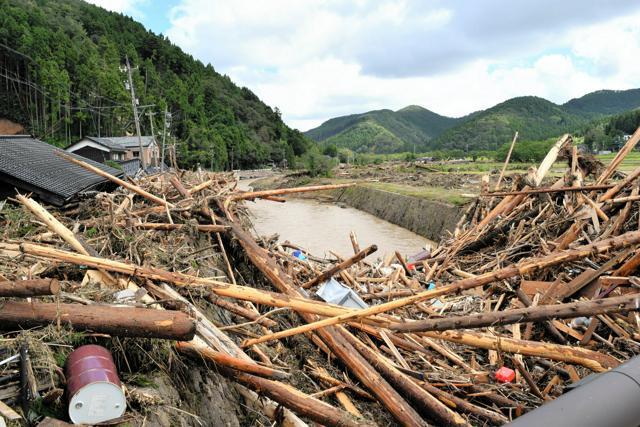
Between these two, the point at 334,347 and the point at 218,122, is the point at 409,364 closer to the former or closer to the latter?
the point at 334,347

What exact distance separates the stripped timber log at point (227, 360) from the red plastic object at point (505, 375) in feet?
8.90

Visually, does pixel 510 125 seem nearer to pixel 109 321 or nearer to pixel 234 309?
pixel 234 309

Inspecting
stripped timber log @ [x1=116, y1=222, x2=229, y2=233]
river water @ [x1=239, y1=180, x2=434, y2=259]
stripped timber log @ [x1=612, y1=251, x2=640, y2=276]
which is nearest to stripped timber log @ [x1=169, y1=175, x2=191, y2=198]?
stripped timber log @ [x1=116, y1=222, x2=229, y2=233]

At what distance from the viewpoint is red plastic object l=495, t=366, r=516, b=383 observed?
4.81 meters

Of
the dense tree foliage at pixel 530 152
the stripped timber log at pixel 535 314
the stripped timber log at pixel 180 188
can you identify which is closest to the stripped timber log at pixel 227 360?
the stripped timber log at pixel 535 314

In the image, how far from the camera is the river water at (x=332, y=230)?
2339 cm

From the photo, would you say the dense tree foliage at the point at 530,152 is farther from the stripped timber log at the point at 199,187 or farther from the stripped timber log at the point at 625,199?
the stripped timber log at the point at 199,187

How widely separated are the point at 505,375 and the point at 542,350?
0.92 meters

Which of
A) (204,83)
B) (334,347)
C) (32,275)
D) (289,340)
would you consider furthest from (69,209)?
(204,83)

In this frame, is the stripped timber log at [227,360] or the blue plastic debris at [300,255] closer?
the stripped timber log at [227,360]

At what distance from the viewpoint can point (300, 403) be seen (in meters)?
3.13

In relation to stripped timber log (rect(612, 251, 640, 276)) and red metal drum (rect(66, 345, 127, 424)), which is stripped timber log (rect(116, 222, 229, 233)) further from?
stripped timber log (rect(612, 251, 640, 276))

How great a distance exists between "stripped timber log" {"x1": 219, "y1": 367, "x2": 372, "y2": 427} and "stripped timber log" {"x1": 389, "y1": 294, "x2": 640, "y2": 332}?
0.77 meters

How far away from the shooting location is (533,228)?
925 centimetres
